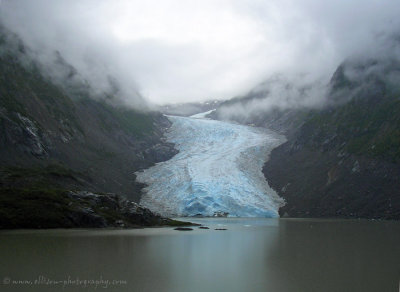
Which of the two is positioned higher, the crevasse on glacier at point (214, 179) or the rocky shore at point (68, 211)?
the crevasse on glacier at point (214, 179)

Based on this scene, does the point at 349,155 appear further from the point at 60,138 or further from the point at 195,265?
the point at 195,265

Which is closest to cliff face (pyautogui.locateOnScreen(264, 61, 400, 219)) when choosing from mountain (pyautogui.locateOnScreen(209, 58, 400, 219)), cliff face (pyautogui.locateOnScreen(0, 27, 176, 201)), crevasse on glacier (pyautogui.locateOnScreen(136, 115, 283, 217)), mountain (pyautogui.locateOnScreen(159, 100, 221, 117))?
mountain (pyautogui.locateOnScreen(209, 58, 400, 219))

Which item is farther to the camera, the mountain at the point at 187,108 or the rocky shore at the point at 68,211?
the mountain at the point at 187,108

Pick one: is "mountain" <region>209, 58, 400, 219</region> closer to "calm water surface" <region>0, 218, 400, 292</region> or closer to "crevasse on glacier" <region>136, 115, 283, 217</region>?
"crevasse on glacier" <region>136, 115, 283, 217</region>

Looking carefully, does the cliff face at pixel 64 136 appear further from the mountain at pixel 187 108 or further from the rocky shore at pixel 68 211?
the mountain at pixel 187 108

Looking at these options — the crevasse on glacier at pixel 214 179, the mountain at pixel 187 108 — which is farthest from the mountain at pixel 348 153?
the mountain at pixel 187 108

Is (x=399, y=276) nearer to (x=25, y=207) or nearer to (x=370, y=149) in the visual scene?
(x=25, y=207)
